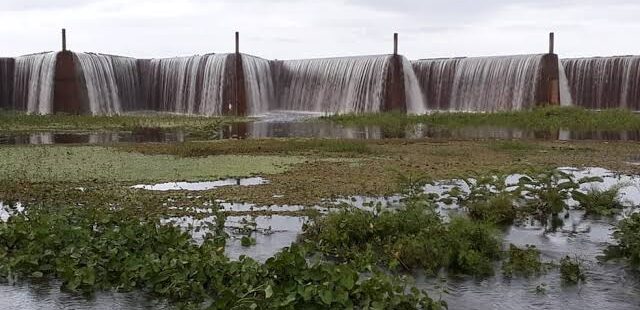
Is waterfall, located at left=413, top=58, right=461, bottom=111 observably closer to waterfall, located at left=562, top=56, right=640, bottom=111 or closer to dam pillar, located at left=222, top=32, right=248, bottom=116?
waterfall, located at left=562, top=56, right=640, bottom=111

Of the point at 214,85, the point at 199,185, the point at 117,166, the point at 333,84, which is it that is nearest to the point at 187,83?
the point at 214,85

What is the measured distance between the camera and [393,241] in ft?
21.6

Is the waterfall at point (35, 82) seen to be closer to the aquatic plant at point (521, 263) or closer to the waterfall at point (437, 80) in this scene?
the waterfall at point (437, 80)

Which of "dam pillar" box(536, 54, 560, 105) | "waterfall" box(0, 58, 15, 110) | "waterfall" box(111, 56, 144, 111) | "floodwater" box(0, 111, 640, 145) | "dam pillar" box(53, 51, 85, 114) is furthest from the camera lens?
"waterfall" box(111, 56, 144, 111)

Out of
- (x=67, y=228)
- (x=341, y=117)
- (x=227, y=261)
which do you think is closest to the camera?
(x=227, y=261)

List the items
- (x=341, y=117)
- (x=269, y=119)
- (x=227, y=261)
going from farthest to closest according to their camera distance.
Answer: (x=269, y=119) < (x=341, y=117) < (x=227, y=261)

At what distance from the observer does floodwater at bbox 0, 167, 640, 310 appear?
5145mm

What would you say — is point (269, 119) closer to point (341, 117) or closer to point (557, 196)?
point (341, 117)

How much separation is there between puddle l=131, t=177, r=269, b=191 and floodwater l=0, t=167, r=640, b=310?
1.73 metres

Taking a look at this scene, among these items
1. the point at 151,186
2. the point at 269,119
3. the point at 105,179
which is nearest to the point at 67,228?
the point at 151,186

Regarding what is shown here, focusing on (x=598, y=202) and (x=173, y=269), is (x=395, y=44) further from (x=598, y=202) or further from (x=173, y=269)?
(x=173, y=269)

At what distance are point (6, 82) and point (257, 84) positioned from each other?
36.9 feet

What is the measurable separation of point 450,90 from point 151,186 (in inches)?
990

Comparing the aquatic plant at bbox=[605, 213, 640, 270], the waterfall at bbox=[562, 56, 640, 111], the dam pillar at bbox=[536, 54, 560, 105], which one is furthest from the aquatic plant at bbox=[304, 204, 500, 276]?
the waterfall at bbox=[562, 56, 640, 111]
